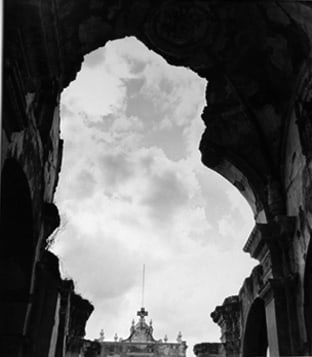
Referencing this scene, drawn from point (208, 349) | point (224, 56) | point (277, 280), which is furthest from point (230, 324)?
point (224, 56)

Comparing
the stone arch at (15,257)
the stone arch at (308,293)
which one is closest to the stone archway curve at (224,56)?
the stone arch at (308,293)

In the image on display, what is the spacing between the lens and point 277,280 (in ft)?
28.9

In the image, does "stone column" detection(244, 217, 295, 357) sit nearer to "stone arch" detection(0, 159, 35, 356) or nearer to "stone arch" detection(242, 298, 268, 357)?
"stone arch" detection(242, 298, 268, 357)

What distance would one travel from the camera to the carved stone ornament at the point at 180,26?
9008mm

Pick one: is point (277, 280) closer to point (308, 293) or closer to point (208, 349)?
point (308, 293)

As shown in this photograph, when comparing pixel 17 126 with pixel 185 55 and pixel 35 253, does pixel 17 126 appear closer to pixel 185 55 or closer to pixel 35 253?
pixel 35 253

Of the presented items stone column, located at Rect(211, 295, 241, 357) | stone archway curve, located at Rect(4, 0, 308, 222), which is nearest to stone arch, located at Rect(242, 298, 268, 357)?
stone column, located at Rect(211, 295, 241, 357)

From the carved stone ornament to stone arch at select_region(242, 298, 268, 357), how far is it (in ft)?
19.3

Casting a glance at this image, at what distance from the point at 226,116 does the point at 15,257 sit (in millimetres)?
4915

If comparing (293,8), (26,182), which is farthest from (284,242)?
(26,182)

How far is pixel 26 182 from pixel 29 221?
0.71 meters

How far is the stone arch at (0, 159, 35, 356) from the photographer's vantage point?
7387mm

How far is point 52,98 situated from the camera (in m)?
8.33

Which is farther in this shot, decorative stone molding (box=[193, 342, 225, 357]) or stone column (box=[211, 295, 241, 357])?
decorative stone molding (box=[193, 342, 225, 357])
